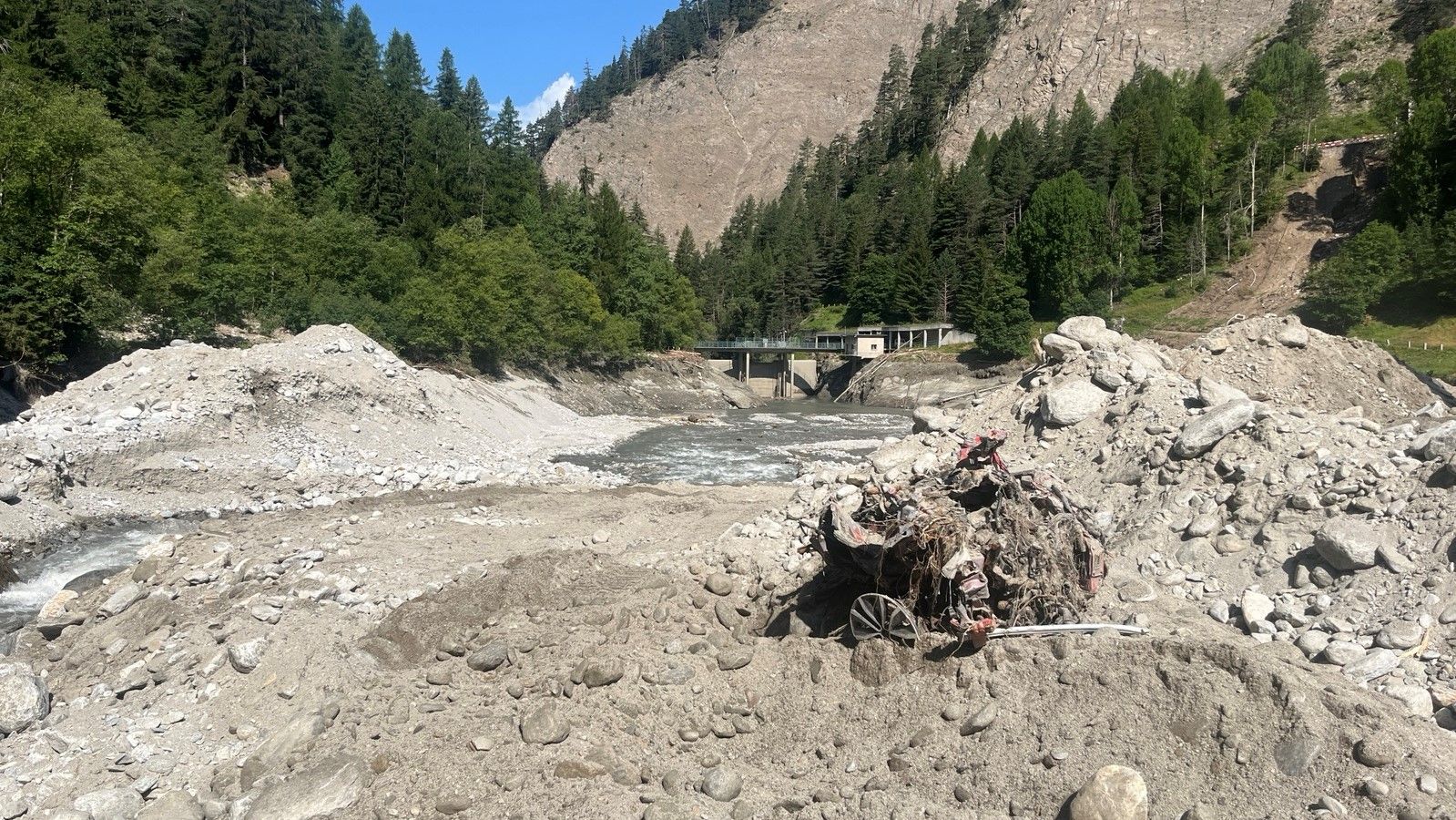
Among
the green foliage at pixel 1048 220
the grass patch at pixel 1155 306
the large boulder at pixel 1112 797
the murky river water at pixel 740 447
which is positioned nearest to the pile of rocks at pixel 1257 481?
the large boulder at pixel 1112 797

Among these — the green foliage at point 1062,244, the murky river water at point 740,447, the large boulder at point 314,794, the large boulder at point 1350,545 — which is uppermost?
the green foliage at point 1062,244

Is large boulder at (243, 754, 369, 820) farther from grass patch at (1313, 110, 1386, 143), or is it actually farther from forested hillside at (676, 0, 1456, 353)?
grass patch at (1313, 110, 1386, 143)

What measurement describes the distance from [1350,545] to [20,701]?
13454 mm

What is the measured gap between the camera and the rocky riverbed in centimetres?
637

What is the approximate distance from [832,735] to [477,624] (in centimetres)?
470

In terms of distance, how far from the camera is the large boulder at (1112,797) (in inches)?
227

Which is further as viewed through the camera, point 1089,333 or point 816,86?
point 816,86

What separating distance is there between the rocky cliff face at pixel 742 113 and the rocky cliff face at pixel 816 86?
284 millimetres

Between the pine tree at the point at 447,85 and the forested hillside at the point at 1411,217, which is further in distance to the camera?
the pine tree at the point at 447,85

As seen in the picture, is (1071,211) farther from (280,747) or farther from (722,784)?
(280,747)

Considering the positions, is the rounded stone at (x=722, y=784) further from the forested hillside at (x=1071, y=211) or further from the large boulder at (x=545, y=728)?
the forested hillside at (x=1071, y=211)

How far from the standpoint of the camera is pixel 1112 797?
5812 mm

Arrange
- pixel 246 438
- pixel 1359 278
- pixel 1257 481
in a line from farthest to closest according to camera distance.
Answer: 1. pixel 1359 278
2. pixel 246 438
3. pixel 1257 481

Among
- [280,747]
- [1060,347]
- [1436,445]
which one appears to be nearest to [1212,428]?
[1436,445]
